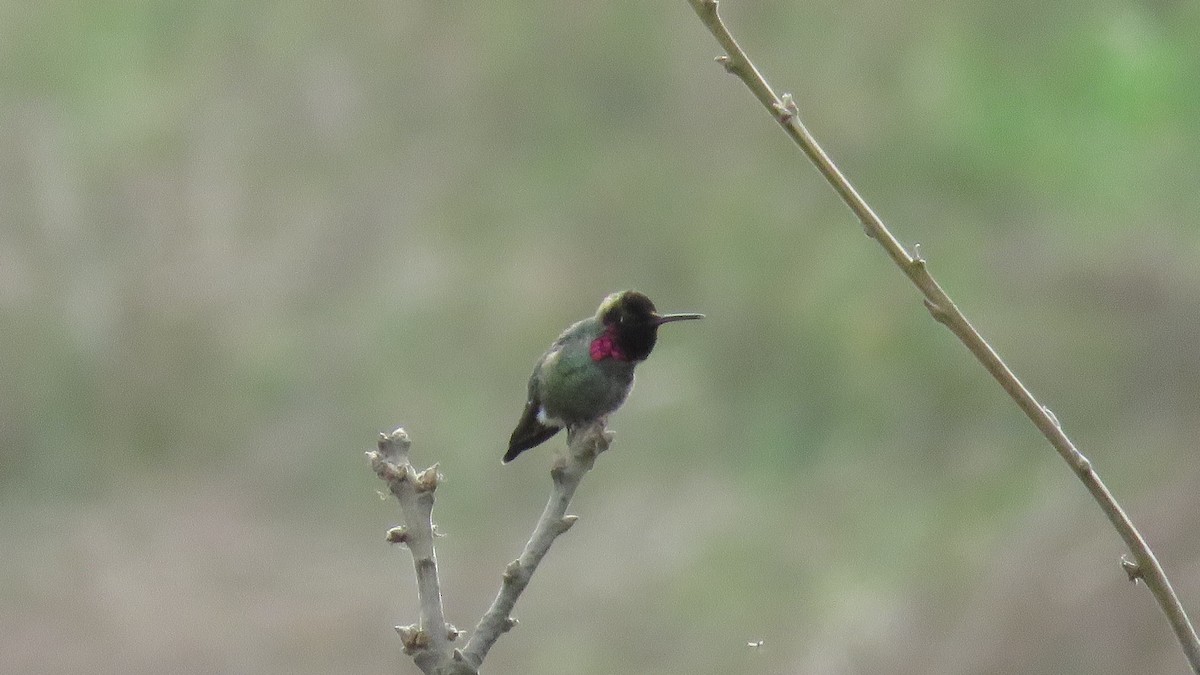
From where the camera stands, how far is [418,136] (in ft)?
13.4

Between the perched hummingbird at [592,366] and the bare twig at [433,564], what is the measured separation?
37cm

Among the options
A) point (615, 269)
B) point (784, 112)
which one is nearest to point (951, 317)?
point (784, 112)

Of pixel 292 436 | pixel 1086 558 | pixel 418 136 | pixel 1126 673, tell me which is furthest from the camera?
pixel 418 136

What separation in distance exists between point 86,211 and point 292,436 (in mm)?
748

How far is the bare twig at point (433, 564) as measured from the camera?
66 centimetres

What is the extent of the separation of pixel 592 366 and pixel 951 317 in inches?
17.5

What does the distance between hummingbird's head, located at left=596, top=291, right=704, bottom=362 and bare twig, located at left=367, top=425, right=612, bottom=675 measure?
391 mm

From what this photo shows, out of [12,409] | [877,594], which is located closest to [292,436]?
[12,409]

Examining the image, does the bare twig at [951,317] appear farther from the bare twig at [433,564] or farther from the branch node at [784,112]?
the bare twig at [433,564]

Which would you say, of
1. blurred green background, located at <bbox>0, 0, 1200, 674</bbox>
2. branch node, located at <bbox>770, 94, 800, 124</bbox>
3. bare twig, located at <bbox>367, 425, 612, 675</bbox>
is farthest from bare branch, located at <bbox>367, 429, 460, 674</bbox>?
blurred green background, located at <bbox>0, 0, 1200, 674</bbox>

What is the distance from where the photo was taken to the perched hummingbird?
42.4 inches

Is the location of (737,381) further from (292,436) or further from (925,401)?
(292,436)

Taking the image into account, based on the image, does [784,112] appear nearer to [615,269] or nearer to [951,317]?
[951,317]

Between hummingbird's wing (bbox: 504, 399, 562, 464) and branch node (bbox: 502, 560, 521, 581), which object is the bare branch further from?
hummingbird's wing (bbox: 504, 399, 562, 464)
